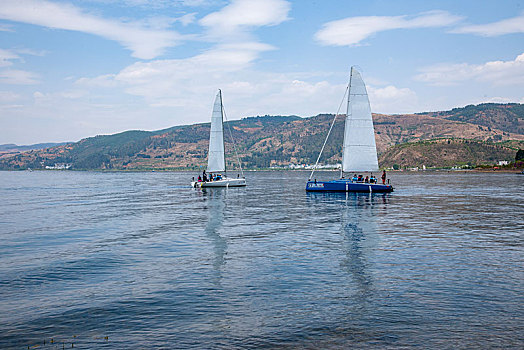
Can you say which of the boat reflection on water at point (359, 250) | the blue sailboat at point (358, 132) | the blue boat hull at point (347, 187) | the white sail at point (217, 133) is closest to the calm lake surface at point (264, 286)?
the boat reflection on water at point (359, 250)

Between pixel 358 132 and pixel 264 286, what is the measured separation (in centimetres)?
5775

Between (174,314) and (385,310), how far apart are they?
8.28 metres

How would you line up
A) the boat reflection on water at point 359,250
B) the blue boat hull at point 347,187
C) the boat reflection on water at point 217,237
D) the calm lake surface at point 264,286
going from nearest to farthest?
1. the calm lake surface at point 264,286
2. the boat reflection on water at point 359,250
3. the boat reflection on water at point 217,237
4. the blue boat hull at point 347,187

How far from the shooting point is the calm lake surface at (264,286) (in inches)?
574

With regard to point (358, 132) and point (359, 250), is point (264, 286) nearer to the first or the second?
point (359, 250)

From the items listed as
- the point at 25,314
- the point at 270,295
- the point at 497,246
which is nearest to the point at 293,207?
the point at 497,246

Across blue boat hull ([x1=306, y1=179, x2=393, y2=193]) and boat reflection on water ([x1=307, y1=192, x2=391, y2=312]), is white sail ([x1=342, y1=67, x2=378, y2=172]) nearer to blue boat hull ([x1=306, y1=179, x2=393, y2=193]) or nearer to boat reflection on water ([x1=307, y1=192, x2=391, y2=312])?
blue boat hull ([x1=306, y1=179, x2=393, y2=193])

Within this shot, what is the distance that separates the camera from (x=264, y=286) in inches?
797

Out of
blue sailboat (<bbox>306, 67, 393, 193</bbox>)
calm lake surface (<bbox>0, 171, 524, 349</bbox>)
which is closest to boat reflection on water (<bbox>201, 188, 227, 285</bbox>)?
calm lake surface (<bbox>0, 171, 524, 349</bbox>)

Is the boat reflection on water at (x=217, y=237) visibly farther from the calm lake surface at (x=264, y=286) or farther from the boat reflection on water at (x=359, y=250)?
the boat reflection on water at (x=359, y=250)

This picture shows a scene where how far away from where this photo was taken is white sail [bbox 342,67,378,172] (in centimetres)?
7338

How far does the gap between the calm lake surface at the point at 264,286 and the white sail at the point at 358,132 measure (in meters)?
34.8

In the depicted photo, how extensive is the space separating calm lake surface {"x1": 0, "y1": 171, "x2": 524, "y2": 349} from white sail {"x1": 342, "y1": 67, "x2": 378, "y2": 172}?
114 ft

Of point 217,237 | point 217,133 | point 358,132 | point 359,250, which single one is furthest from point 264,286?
point 217,133
